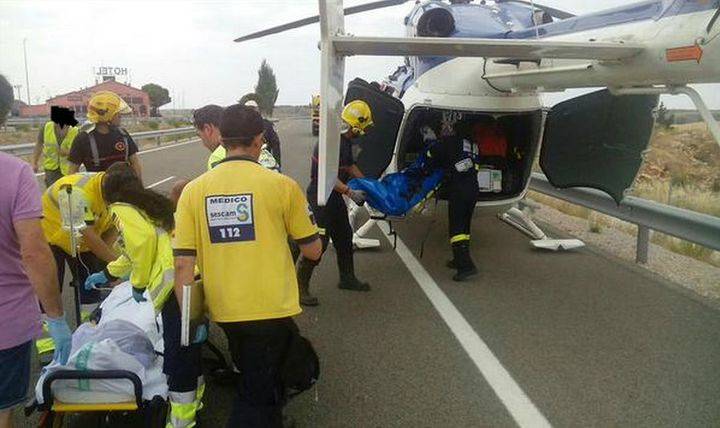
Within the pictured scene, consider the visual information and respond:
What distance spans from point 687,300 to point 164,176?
13.1 metres

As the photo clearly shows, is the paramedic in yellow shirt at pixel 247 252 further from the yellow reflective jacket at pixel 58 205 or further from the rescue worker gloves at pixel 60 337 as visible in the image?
the yellow reflective jacket at pixel 58 205

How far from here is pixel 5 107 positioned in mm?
2434

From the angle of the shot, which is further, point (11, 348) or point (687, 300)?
point (687, 300)

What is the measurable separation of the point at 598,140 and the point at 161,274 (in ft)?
17.2

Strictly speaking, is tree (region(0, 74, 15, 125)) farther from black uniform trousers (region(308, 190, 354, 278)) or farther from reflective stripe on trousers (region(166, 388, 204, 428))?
black uniform trousers (region(308, 190, 354, 278))

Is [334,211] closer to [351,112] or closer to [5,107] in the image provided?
[351,112]

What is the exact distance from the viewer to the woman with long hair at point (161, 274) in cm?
312

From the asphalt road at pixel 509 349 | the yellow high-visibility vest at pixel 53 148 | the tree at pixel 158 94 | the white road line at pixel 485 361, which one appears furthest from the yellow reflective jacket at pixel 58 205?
the tree at pixel 158 94

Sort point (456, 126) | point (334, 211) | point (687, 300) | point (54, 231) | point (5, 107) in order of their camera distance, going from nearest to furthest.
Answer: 1. point (5, 107)
2. point (54, 231)
3. point (687, 300)
4. point (334, 211)
5. point (456, 126)

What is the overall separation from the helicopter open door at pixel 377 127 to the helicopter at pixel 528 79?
13mm

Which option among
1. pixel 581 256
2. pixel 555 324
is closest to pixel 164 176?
pixel 581 256

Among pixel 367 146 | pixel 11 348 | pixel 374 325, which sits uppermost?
pixel 367 146

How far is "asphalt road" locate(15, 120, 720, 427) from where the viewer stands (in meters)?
3.57

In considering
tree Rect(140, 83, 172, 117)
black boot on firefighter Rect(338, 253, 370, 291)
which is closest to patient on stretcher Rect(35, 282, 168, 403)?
black boot on firefighter Rect(338, 253, 370, 291)
